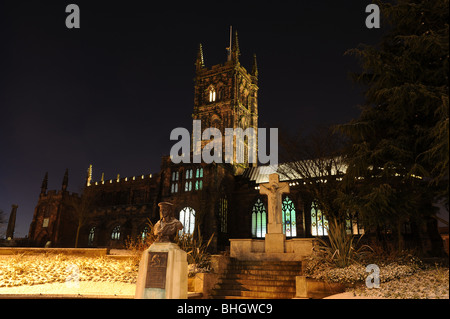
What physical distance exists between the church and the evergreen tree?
15.9m

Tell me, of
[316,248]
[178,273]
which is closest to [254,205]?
[316,248]

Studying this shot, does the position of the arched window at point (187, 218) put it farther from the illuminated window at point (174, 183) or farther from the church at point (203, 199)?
the illuminated window at point (174, 183)

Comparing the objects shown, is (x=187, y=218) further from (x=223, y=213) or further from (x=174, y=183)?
(x=174, y=183)

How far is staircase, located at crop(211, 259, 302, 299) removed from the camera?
11258mm

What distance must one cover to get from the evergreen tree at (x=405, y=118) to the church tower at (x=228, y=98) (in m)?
39.7

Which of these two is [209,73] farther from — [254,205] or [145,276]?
[145,276]

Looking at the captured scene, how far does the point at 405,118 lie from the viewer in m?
9.22

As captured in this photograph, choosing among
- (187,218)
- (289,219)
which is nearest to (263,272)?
(289,219)

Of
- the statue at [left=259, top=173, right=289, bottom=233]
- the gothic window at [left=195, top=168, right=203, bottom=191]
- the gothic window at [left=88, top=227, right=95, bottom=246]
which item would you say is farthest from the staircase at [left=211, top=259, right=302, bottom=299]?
the gothic window at [left=88, top=227, right=95, bottom=246]

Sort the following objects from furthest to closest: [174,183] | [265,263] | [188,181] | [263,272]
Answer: [174,183], [188,181], [265,263], [263,272]

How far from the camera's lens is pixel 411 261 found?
9820mm

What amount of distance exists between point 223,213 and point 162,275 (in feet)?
102

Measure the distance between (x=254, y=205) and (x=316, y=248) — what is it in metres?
Result: 26.3

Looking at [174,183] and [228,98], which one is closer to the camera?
[174,183]
